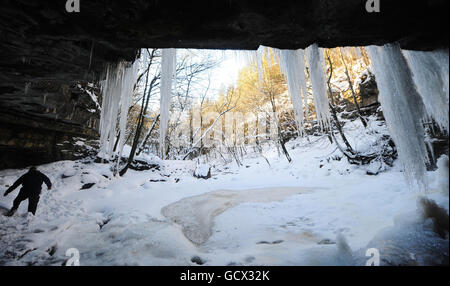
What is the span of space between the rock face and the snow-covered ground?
1.46 m

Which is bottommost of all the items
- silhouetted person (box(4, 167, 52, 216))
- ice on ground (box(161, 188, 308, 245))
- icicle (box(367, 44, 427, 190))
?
ice on ground (box(161, 188, 308, 245))

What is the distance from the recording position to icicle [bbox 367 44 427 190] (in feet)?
7.50

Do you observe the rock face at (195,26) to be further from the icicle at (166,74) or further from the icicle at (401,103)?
the icicle at (166,74)

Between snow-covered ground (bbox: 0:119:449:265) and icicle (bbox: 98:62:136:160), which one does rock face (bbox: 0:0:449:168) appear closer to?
icicle (bbox: 98:62:136:160)

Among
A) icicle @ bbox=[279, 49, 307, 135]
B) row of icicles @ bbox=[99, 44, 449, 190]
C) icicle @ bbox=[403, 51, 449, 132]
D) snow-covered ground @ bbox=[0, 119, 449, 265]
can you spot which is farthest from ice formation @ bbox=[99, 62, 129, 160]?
icicle @ bbox=[403, 51, 449, 132]

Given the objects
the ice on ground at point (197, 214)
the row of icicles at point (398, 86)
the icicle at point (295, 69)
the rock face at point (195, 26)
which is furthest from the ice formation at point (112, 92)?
the ice on ground at point (197, 214)

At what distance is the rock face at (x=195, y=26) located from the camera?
1.65 metres

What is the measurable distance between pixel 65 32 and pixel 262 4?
201cm

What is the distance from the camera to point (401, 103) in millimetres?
2416

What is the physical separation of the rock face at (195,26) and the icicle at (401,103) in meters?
0.29

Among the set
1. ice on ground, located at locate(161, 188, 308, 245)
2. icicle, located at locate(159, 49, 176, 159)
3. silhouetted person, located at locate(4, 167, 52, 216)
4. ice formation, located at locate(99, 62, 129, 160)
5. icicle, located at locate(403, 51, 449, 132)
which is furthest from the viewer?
silhouetted person, located at locate(4, 167, 52, 216)

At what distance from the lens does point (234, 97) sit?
57.1 ft

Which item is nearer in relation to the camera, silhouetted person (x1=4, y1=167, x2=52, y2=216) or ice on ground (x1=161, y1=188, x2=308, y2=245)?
ice on ground (x1=161, y1=188, x2=308, y2=245)
